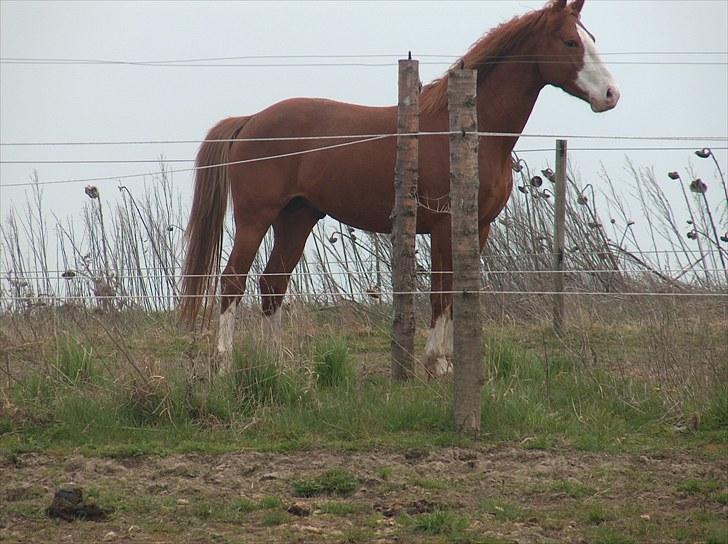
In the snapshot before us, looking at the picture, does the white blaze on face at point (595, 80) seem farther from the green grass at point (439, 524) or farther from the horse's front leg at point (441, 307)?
the green grass at point (439, 524)

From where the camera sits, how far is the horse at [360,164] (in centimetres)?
691

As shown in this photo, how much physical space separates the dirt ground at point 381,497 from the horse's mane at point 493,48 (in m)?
2.64

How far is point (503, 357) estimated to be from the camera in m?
6.53

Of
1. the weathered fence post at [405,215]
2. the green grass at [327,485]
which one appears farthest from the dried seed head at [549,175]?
the green grass at [327,485]

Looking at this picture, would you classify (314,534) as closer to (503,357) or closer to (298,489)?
(298,489)

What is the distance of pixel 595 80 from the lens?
6.97 meters

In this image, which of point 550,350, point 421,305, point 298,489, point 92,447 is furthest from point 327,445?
point 421,305

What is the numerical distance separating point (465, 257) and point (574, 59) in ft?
7.02

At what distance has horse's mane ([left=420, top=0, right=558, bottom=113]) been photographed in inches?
277

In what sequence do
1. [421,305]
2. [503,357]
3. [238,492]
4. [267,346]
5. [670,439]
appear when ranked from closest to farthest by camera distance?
1. [238,492]
2. [670,439]
3. [267,346]
4. [503,357]
5. [421,305]

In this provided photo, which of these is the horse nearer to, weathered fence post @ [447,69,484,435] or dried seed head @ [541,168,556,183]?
weathered fence post @ [447,69,484,435]

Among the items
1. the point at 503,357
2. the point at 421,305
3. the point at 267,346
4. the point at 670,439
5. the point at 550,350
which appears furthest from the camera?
the point at 421,305

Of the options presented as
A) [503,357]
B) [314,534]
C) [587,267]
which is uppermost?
[587,267]

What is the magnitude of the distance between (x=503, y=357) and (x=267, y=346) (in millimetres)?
1427
